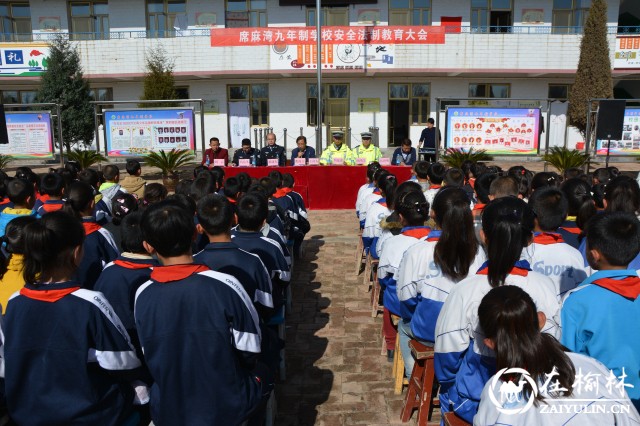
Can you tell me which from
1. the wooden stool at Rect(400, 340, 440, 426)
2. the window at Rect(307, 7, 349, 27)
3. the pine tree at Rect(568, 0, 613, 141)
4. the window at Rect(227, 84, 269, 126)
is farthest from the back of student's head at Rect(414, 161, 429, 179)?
the window at Rect(307, 7, 349, 27)

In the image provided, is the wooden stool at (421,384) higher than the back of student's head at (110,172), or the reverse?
the back of student's head at (110,172)

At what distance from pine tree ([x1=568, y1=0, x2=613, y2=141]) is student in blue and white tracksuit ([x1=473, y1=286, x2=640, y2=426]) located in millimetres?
19385

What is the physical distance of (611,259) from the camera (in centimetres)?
258

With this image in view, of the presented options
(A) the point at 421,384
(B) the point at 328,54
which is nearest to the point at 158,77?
(B) the point at 328,54

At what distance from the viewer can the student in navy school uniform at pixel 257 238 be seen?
383 cm

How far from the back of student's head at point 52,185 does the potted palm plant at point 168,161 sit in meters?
6.77

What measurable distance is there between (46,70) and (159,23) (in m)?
4.99

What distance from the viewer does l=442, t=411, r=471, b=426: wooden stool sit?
267cm

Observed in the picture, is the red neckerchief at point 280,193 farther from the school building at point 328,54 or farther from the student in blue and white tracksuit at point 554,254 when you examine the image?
the school building at point 328,54

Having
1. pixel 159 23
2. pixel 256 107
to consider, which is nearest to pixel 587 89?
pixel 256 107

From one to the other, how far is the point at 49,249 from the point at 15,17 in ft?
81.4

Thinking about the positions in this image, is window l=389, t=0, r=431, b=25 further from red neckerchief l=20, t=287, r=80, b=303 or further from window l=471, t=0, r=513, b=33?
red neckerchief l=20, t=287, r=80, b=303

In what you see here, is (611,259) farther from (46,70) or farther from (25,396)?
(46,70)

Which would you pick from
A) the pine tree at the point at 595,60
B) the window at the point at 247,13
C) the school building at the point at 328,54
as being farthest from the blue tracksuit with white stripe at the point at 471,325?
the window at the point at 247,13
